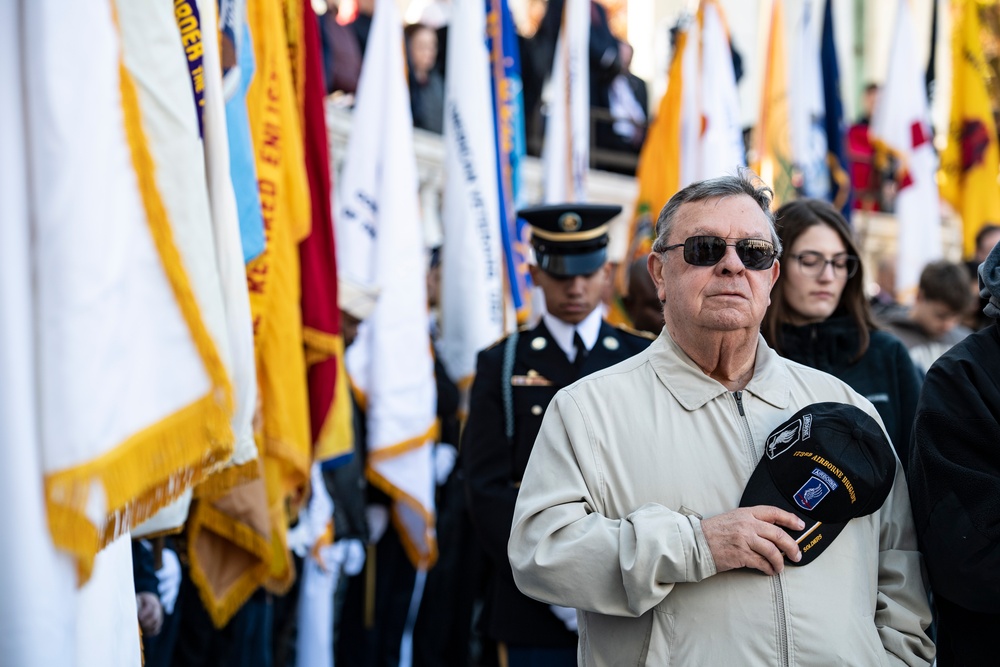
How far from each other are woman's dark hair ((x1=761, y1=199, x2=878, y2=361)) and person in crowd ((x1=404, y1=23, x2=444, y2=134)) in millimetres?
5558

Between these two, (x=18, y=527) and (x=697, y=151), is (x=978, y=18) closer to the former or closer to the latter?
(x=697, y=151)

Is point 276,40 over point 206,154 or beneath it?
over

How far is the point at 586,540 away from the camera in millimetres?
2291

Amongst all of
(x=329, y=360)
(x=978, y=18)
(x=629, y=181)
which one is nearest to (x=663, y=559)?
(x=329, y=360)

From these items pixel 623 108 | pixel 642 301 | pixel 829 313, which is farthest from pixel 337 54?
pixel 829 313

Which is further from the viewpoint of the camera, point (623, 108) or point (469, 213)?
point (623, 108)

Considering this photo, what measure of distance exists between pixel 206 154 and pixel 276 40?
1227 mm

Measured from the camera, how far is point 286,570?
4.17 meters

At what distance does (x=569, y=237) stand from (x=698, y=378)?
1706 millimetres

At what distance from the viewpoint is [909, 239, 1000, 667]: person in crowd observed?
91.5 inches

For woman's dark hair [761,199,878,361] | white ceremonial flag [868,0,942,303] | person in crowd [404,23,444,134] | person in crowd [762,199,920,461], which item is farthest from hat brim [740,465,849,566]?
person in crowd [404,23,444,134]

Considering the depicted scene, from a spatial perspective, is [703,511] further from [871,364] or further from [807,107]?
[807,107]

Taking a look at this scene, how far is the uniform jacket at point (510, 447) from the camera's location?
11.5ft

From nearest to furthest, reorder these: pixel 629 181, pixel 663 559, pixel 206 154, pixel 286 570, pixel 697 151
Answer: pixel 663 559
pixel 206 154
pixel 286 570
pixel 697 151
pixel 629 181
